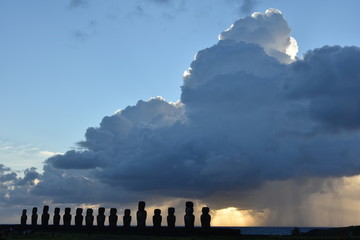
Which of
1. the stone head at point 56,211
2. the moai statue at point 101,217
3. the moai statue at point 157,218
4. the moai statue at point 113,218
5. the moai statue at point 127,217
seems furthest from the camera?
the stone head at point 56,211

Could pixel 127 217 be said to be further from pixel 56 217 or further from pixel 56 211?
pixel 56 211

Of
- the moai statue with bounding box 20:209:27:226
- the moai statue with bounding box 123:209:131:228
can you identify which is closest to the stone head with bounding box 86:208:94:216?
the moai statue with bounding box 123:209:131:228

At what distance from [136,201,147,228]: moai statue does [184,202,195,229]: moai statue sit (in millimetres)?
6464

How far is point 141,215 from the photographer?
5816 centimetres

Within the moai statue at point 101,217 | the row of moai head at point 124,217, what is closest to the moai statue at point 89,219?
the row of moai head at point 124,217

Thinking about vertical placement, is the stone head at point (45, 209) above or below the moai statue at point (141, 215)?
above

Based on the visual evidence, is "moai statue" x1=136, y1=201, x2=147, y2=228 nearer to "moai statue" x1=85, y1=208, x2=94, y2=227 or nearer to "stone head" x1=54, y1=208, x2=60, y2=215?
"moai statue" x1=85, y1=208, x2=94, y2=227

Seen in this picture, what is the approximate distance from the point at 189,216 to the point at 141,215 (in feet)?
23.8

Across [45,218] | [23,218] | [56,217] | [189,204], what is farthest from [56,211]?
[189,204]

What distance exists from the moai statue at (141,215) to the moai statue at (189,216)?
646cm

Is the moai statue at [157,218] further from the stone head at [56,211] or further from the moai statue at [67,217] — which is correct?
the stone head at [56,211]

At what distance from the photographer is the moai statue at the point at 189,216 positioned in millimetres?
53406

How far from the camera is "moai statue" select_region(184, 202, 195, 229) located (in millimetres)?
53406

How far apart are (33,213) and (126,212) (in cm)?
2334
